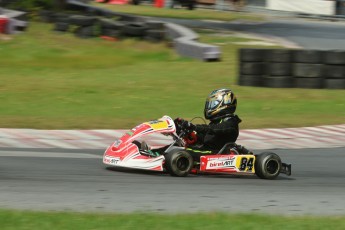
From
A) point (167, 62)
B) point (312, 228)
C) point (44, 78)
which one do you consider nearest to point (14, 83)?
point (44, 78)

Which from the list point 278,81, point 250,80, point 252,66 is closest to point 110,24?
point 250,80

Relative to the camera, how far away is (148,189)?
6.96 metres

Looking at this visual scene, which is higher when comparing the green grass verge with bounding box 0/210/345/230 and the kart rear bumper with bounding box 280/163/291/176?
the green grass verge with bounding box 0/210/345/230

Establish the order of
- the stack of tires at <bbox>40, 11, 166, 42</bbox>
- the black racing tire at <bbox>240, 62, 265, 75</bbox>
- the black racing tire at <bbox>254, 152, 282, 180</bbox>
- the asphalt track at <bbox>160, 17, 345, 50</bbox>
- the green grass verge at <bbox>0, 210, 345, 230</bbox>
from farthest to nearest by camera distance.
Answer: the asphalt track at <bbox>160, 17, 345, 50</bbox> → the stack of tires at <bbox>40, 11, 166, 42</bbox> → the black racing tire at <bbox>240, 62, 265, 75</bbox> → the black racing tire at <bbox>254, 152, 282, 180</bbox> → the green grass verge at <bbox>0, 210, 345, 230</bbox>

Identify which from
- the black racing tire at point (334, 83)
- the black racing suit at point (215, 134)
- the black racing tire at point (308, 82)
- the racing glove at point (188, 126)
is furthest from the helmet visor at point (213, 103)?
the black racing tire at point (334, 83)

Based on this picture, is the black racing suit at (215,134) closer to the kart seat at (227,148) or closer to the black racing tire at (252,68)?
the kart seat at (227,148)

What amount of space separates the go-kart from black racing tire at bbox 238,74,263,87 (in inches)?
245

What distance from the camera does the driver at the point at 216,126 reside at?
25.9 feet

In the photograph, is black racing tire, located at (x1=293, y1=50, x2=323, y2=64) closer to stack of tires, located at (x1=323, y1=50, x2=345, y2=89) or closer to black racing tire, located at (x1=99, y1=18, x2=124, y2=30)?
stack of tires, located at (x1=323, y1=50, x2=345, y2=89)

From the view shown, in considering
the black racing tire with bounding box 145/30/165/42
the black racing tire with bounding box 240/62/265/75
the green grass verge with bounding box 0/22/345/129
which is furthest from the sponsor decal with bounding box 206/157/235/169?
the black racing tire with bounding box 145/30/165/42

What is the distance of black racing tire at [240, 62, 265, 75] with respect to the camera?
13961 mm

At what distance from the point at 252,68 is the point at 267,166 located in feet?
20.5

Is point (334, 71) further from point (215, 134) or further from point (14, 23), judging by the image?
point (14, 23)

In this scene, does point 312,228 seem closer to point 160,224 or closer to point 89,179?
point 160,224
